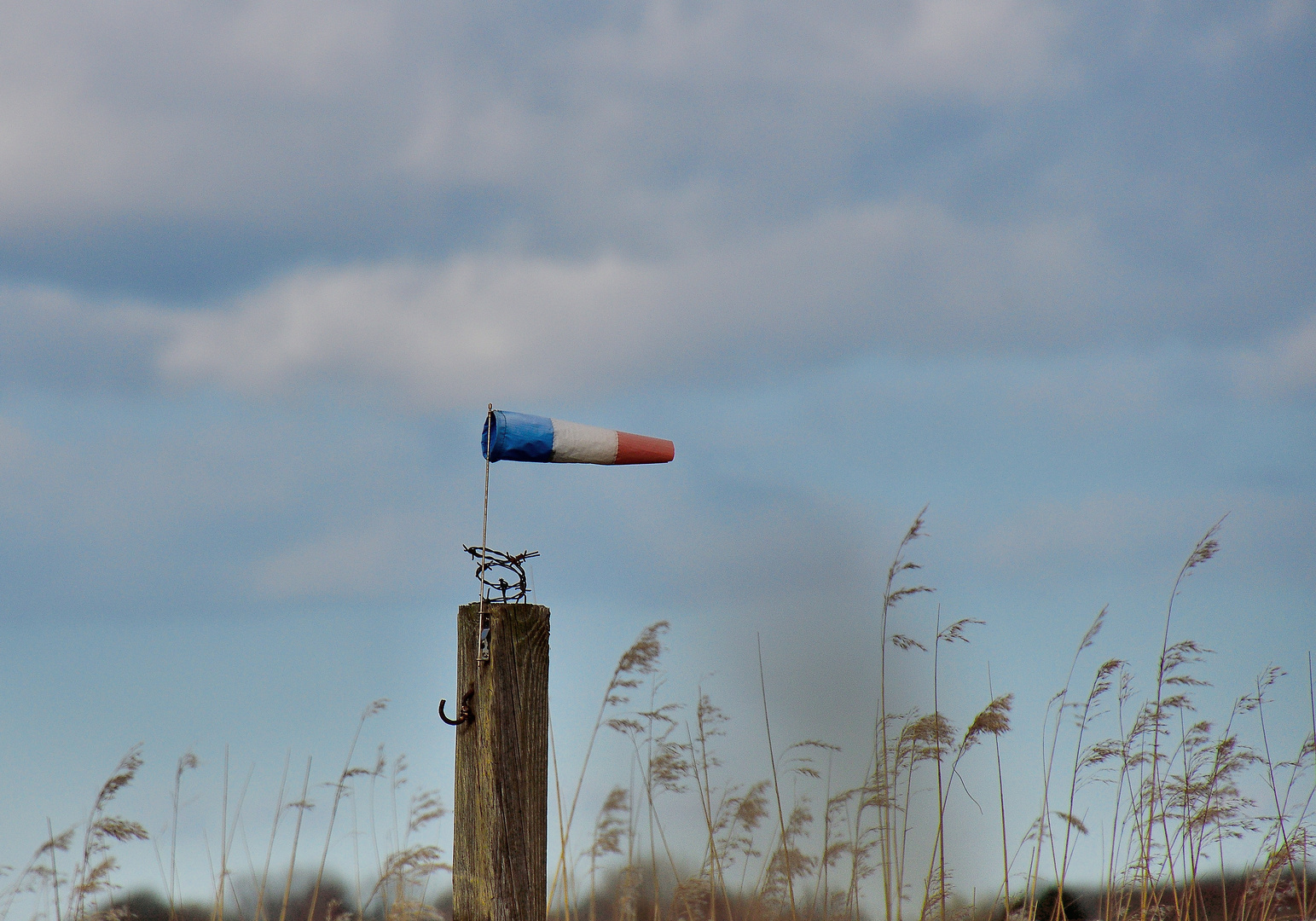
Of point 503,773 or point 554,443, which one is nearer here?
point 503,773

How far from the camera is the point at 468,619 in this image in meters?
2.74

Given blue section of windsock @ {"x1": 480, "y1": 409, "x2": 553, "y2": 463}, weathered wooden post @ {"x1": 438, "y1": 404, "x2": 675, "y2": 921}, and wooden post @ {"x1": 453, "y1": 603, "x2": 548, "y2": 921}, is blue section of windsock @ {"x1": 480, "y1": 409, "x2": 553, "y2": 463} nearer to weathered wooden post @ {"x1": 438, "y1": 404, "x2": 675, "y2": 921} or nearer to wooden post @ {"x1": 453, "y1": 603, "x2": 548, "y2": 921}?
weathered wooden post @ {"x1": 438, "y1": 404, "x2": 675, "y2": 921}

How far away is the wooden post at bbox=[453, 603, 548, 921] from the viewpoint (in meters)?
2.62

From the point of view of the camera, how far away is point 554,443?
2797 mm

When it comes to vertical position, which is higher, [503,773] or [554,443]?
[554,443]

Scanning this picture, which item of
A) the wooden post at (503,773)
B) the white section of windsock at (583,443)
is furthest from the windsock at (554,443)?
the wooden post at (503,773)

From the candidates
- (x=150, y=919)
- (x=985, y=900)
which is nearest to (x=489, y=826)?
(x=985, y=900)

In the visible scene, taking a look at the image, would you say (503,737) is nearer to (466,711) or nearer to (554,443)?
(466,711)

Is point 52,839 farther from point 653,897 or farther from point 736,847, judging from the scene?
point 736,847

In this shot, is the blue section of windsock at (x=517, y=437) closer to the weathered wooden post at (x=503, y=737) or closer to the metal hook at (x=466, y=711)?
the weathered wooden post at (x=503, y=737)

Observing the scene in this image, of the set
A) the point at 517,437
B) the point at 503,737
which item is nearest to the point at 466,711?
the point at 503,737

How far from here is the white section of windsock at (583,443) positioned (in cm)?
280

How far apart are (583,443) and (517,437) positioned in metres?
0.18

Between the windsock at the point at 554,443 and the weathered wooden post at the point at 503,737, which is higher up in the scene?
the windsock at the point at 554,443
